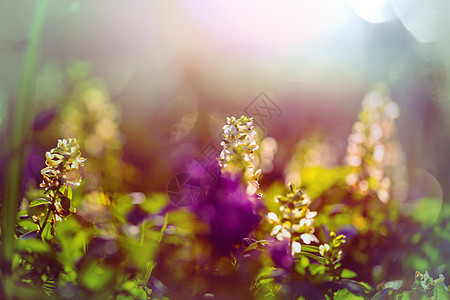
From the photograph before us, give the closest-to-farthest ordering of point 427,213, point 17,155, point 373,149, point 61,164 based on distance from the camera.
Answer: point 17,155 → point 61,164 → point 427,213 → point 373,149

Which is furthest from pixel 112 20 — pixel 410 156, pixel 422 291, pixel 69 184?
pixel 422 291

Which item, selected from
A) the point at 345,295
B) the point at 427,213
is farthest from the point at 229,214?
the point at 427,213

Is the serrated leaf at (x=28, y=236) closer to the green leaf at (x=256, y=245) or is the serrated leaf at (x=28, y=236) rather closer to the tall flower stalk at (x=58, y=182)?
the tall flower stalk at (x=58, y=182)

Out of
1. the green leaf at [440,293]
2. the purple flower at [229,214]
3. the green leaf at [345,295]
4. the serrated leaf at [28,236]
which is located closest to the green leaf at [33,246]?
the serrated leaf at [28,236]

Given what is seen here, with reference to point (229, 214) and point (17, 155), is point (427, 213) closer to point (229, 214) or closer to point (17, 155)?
point (229, 214)

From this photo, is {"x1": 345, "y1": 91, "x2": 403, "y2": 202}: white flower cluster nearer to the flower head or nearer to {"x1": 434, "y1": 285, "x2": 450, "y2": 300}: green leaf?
{"x1": 434, "y1": 285, "x2": 450, "y2": 300}: green leaf

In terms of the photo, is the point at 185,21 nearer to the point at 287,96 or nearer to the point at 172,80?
the point at 172,80
